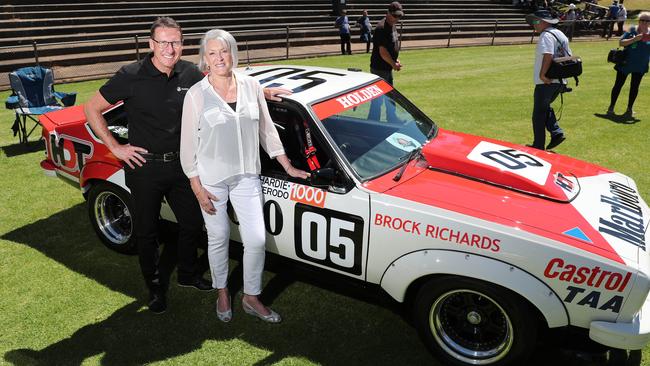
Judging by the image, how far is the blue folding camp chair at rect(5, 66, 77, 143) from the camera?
775 cm

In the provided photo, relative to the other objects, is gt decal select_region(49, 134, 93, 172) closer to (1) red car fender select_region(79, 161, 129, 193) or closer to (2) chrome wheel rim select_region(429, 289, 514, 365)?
(1) red car fender select_region(79, 161, 129, 193)

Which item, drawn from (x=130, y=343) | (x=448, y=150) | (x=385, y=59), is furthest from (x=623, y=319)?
(x=385, y=59)

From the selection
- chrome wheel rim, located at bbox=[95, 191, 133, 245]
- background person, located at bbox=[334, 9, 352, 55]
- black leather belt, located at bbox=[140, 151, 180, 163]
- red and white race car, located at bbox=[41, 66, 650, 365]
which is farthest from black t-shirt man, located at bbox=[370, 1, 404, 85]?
background person, located at bbox=[334, 9, 352, 55]

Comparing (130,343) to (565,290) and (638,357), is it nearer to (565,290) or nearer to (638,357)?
(565,290)

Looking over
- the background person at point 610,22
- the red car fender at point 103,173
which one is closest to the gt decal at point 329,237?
the red car fender at point 103,173

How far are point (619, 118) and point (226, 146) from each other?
8.99 meters

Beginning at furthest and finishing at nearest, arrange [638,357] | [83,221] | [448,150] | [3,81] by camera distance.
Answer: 1. [3,81]
2. [83,221]
3. [448,150]
4. [638,357]

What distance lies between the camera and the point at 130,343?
3.57m

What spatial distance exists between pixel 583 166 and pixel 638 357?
4.99ft

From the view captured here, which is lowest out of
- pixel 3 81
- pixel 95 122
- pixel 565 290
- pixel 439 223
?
pixel 3 81

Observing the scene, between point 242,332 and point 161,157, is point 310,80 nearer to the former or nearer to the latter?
point 161,157

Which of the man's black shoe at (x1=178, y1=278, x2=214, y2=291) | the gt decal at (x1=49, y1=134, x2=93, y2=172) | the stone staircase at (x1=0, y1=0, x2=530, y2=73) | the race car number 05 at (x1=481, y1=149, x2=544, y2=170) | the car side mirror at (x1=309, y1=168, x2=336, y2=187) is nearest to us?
the car side mirror at (x1=309, y1=168, x2=336, y2=187)

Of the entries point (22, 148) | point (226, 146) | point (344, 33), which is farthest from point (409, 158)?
point (344, 33)

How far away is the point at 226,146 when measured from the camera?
320 centimetres
